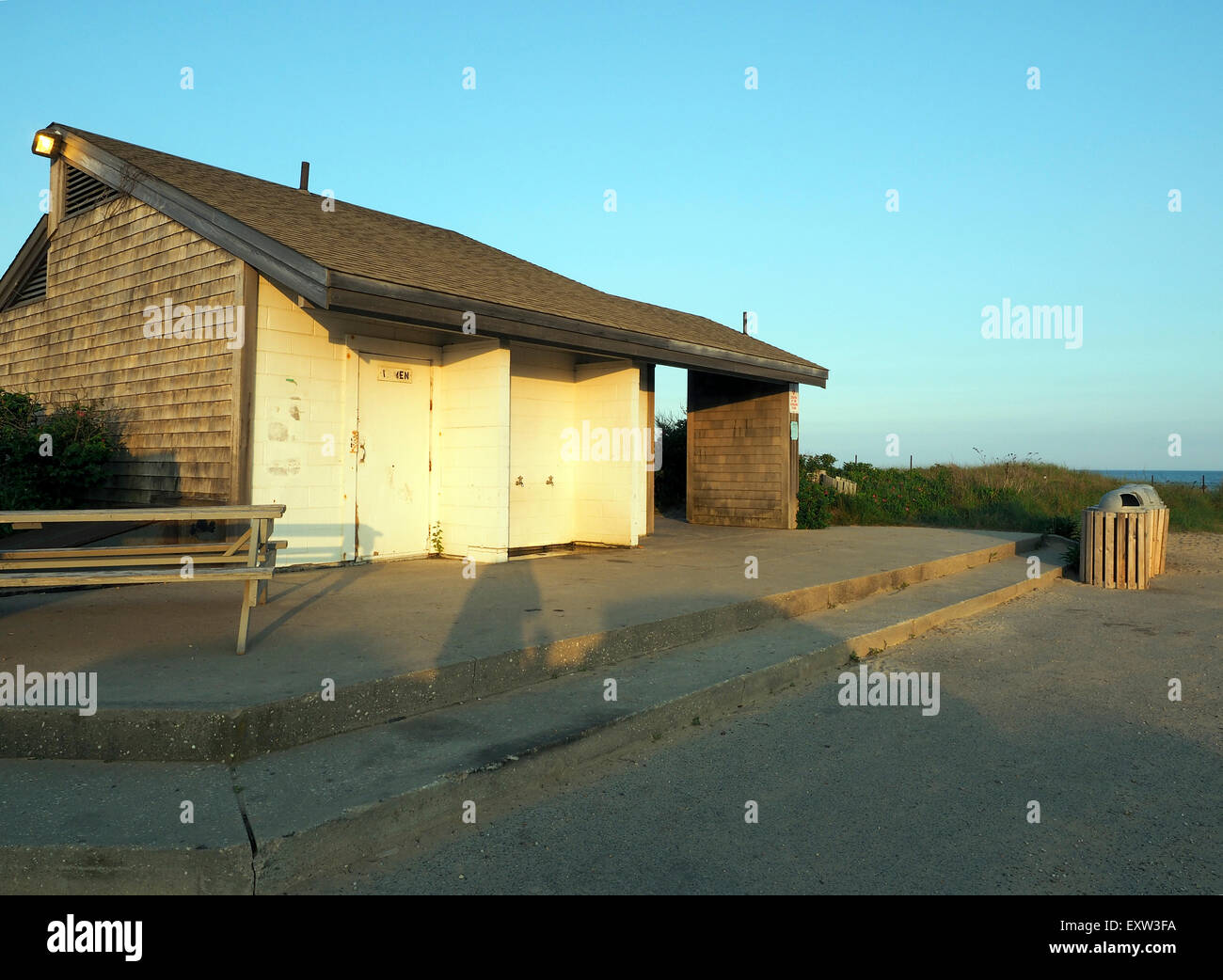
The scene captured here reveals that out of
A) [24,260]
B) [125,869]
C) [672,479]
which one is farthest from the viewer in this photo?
[672,479]

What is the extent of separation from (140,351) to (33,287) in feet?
12.9

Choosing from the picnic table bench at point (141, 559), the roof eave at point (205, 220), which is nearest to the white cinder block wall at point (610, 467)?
the roof eave at point (205, 220)

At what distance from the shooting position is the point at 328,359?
28.1 ft

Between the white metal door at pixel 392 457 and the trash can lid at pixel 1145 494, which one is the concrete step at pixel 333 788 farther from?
the trash can lid at pixel 1145 494

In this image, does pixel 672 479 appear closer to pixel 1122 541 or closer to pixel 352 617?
pixel 1122 541

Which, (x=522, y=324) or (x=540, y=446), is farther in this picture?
(x=540, y=446)

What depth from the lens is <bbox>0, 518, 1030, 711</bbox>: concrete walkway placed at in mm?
4504

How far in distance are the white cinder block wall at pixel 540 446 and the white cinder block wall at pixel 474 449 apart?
1.03 meters

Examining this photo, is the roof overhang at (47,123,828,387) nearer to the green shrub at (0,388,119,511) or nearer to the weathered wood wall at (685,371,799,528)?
the green shrub at (0,388,119,511)

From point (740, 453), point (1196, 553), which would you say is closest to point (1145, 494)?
point (1196, 553)

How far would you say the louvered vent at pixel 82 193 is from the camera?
10.0 meters

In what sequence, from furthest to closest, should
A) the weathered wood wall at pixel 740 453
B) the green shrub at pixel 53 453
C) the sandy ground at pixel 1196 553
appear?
1. the weathered wood wall at pixel 740 453
2. the sandy ground at pixel 1196 553
3. the green shrub at pixel 53 453

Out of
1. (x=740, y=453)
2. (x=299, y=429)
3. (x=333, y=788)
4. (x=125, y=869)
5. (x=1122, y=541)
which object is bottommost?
(x=125, y=869)

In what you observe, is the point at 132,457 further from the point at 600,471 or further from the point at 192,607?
the point at 600,471
